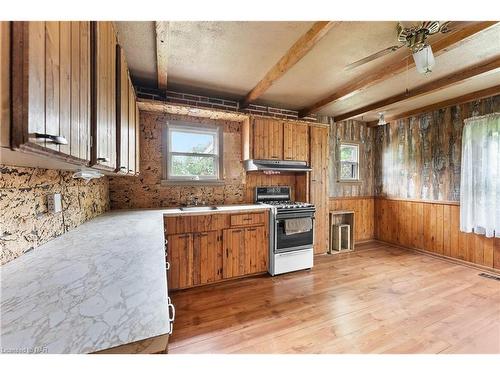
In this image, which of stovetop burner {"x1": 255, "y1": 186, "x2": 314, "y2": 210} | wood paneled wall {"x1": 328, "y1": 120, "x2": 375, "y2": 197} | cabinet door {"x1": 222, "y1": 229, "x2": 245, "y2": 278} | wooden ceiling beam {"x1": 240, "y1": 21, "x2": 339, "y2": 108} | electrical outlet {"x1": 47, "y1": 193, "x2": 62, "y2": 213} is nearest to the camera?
electrical outlet {"x1": 47, "y1": 193, "x2": 62, "y2": 213}

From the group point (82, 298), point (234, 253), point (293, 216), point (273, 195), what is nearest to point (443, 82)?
point (293, 216)

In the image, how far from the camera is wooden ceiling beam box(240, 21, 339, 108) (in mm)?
1683

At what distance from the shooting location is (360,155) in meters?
4.85

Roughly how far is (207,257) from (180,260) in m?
0.34

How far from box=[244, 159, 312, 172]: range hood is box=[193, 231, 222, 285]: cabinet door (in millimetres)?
1179

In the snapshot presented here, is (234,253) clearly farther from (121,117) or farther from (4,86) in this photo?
(4,86)

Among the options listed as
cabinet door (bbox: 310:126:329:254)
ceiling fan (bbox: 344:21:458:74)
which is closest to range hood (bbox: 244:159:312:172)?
cabinet door (bbox: 310:126:329:254)

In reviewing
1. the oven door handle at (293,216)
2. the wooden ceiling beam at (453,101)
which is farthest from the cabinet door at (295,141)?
the wooden ceiling beam at (453,101)

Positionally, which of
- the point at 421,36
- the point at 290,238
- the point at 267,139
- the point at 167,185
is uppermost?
the point at 421,36

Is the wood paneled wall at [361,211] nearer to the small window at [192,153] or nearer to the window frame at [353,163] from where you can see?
the window frame at [353,163]

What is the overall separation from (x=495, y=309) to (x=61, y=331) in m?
3.64

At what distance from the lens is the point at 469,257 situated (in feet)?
11.3

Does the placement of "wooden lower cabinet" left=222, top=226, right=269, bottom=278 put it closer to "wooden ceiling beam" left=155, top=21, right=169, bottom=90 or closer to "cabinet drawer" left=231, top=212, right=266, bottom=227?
"cabinet drawer" left=231, top=212, right=266, bottom=227
